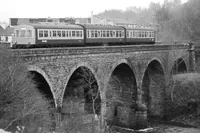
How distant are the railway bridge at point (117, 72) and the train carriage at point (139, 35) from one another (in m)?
2.93

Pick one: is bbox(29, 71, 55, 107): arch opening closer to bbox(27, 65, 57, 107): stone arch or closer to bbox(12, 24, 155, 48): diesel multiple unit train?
bbox(27, 65, 57, 107): stone arch

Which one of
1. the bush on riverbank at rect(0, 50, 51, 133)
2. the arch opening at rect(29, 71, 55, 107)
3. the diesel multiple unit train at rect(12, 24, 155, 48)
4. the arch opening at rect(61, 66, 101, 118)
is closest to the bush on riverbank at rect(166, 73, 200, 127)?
the diesel multiple unit train at rect(12, 24, 155, 48)

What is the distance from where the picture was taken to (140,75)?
Answer: 31.2 m

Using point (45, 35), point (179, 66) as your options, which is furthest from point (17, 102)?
point (179, 66)

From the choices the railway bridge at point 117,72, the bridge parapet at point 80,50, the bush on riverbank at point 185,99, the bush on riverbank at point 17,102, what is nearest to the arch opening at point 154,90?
the railway bridge at point 117,72

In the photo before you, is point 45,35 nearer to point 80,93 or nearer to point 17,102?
point 80,93

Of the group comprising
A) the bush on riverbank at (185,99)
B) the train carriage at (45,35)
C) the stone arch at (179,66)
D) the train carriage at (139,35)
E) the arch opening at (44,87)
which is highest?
the train carriage at (139,35)

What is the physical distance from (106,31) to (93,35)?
2.22 m

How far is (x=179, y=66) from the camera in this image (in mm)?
41906

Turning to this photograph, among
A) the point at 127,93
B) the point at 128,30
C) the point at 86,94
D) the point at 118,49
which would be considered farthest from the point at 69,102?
the point at 128,30

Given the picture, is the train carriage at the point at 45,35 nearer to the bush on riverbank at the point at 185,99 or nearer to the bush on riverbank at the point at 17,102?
the bush on riverbank at the point at 17,102

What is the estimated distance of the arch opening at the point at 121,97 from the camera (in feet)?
102

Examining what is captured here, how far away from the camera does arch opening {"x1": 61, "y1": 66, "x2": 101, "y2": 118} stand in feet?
76.1

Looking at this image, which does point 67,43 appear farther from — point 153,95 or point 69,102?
point 153,95
